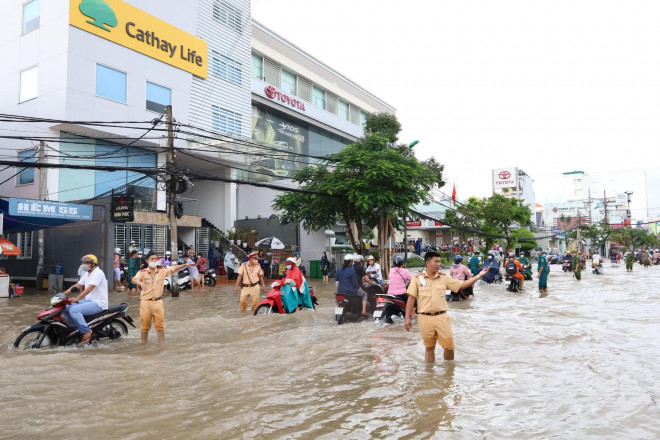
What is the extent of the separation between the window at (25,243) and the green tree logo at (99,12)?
1015cm

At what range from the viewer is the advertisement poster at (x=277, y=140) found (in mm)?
30747

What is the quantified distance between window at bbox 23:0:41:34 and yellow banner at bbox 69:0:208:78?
2775 millimetres

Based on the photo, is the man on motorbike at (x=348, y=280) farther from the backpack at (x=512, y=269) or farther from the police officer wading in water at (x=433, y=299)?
the backpack at (x=512, y=269)

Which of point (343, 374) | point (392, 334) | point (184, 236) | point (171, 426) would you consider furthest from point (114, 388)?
point (184, 236)

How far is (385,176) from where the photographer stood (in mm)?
18203

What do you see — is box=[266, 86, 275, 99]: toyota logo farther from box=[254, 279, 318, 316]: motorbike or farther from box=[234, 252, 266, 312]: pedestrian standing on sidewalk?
box=[254, 279, 318, 316]: motorbike

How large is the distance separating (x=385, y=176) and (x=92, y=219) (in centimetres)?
1109

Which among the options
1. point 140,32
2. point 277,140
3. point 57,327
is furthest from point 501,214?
point 57,327

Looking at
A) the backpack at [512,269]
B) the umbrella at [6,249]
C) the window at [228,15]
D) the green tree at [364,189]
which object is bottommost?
the backpack at [512,269]

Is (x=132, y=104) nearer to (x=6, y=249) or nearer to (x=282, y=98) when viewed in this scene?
(x=6, y=249)

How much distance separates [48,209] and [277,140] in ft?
66.3

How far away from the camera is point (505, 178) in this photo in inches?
3438

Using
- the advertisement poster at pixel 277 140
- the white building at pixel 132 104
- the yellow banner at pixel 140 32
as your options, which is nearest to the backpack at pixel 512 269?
the white building at pixel 132 104

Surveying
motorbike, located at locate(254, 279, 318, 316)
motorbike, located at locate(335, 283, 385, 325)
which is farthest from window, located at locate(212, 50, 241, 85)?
motorbike, located at locate(335, 283, 385, 325)
